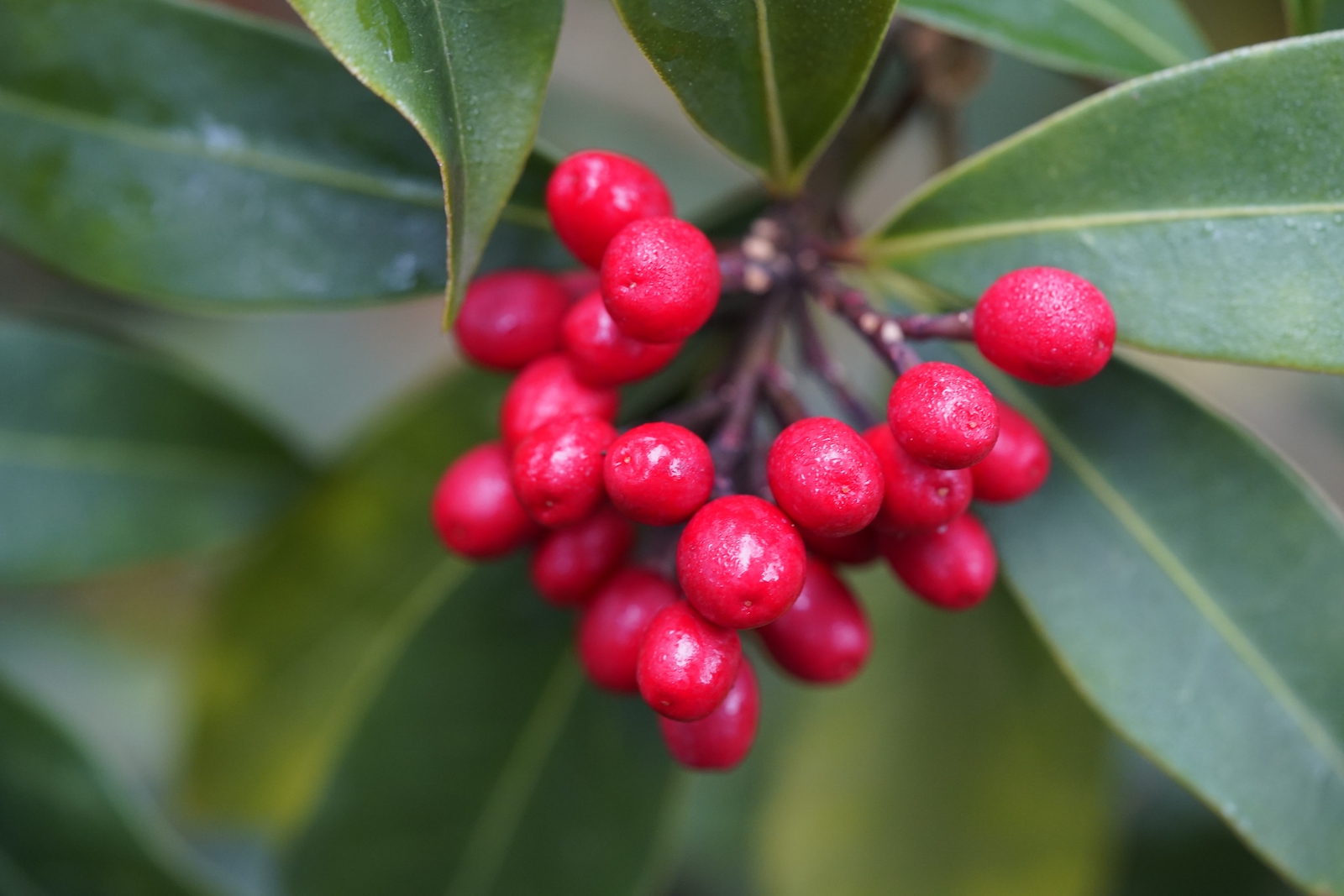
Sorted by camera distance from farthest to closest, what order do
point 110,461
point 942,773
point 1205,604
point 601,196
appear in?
point 942,773
point 110,461
point 1205,604
point 601,196

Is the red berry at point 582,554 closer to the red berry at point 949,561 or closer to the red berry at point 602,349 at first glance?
the red berry at point 602,349

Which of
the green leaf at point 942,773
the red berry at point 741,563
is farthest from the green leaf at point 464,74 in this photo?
the green leaf at point 942,773

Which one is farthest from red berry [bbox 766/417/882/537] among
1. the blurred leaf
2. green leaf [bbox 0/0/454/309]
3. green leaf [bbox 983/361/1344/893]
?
the blurred leaf

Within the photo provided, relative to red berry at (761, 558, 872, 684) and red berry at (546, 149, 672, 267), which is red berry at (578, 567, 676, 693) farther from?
red berry at (546, 149, 672, 267)

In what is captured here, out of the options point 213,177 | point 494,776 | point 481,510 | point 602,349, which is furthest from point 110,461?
point 602,349

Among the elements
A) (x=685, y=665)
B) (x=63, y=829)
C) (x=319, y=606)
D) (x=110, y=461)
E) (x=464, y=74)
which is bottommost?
(x=63, y=829)

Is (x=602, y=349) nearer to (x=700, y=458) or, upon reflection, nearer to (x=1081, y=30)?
(x=700, y=458)

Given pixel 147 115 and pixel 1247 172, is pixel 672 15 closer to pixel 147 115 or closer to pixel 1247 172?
pixel 1247 172

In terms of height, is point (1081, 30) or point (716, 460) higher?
point (1081, 30)
